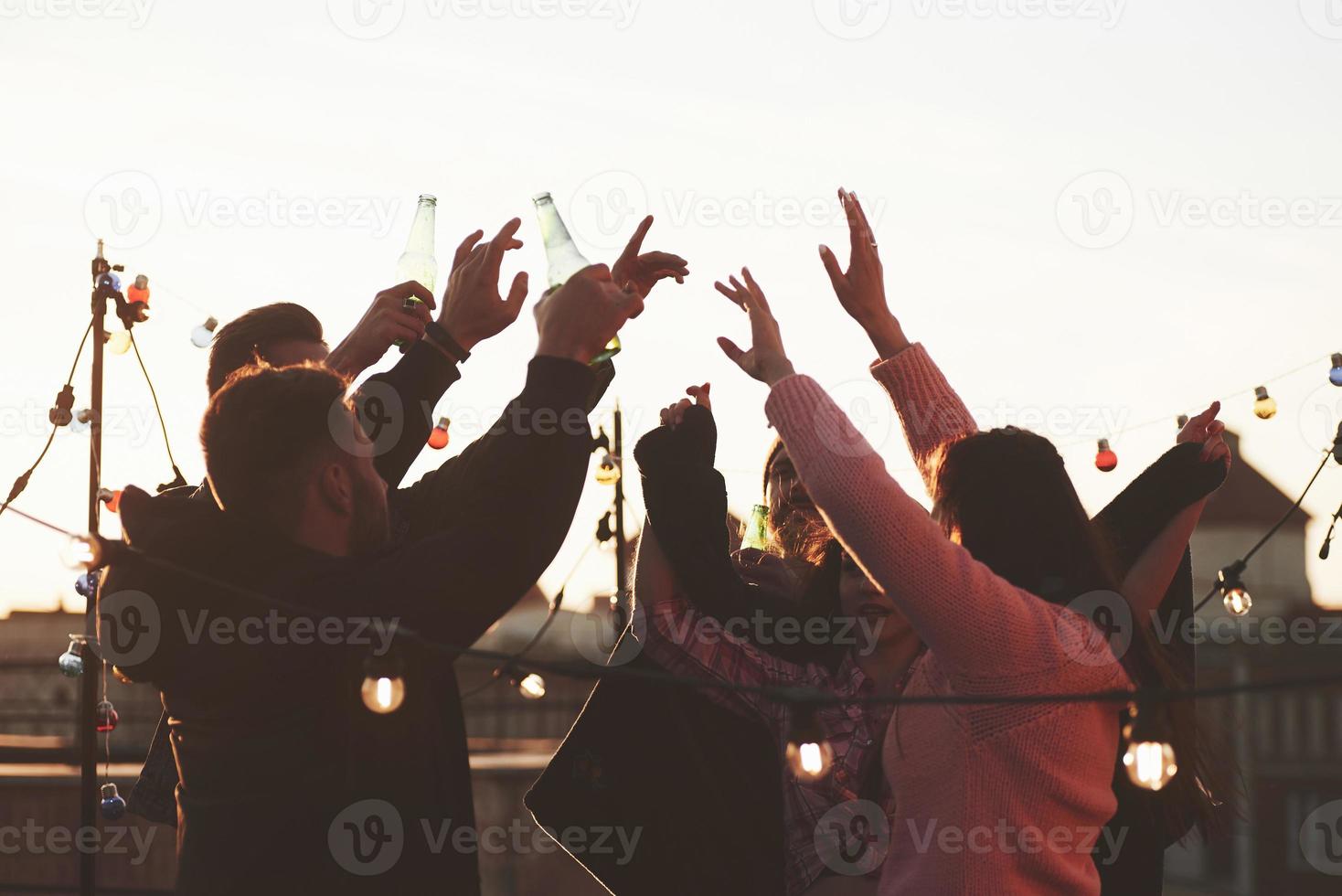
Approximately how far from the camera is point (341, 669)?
183cm

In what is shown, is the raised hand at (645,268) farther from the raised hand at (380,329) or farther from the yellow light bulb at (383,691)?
the yellow light bulb at (383,691)

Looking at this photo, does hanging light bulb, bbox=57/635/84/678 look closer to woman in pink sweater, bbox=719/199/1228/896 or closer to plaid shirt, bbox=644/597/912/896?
plaid shirt, bbox=644/597/912/896

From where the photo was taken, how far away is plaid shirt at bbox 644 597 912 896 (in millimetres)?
2615

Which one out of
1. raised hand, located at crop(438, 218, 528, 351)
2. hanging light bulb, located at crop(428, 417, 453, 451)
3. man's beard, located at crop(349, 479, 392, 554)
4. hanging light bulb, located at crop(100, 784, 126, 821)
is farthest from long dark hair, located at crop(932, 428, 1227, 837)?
hanging light bulb, located at crop(100, 784, 126, 821)

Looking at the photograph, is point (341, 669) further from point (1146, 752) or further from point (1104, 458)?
point (1104, 458)

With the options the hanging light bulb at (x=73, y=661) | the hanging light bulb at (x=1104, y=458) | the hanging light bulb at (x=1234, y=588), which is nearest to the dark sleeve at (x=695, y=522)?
the hanging light bulb at (x=1234, y=588)

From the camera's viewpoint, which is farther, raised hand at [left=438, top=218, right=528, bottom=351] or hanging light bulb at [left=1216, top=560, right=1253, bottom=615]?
hanging light bulb at [left=1216, top=560, right=1253, bottom=615]

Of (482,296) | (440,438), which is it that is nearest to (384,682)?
(482,296)

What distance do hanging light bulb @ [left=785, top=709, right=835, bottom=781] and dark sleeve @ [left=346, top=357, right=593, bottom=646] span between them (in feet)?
1.31

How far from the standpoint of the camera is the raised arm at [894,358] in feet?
8.76

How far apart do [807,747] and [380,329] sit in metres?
1.22

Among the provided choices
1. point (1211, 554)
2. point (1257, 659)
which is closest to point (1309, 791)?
point (1257, 659)

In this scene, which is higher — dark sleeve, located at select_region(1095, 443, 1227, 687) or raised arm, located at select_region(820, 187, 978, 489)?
raised arm, located at select_region(820, 187, 978, 489)

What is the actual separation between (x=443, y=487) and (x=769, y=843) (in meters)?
1.04
